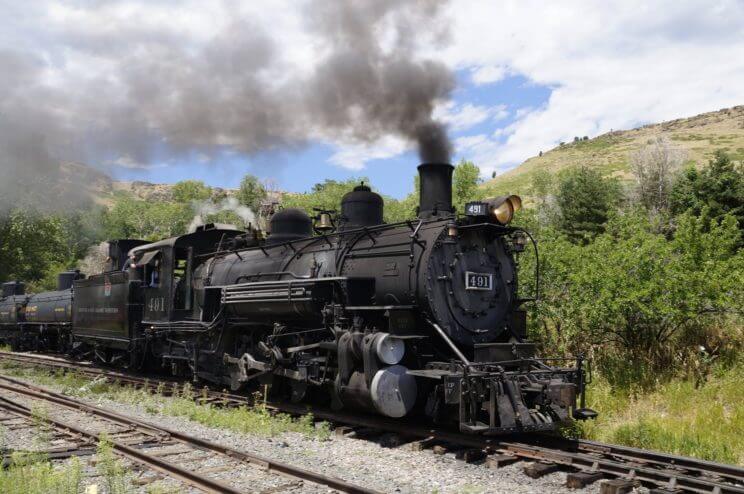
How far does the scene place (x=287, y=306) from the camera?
9.57 m

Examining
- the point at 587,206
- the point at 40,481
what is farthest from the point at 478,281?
the point at 587,206

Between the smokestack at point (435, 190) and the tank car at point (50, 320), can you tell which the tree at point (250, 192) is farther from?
the smokestack at point (435, 190)

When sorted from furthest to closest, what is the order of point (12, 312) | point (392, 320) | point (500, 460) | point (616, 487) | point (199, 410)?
point (12, 312), point (199, 410), point (392, 320), point (500, 460), point (616, 487)

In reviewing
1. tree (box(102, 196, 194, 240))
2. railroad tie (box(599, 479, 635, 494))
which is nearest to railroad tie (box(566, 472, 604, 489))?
railroad tie (box(599, 479, 635, 494))

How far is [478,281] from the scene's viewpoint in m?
8.75

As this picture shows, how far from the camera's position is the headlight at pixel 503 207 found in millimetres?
8758

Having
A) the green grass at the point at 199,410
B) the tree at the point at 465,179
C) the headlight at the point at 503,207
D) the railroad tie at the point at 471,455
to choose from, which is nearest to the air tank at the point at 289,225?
the green grass at the point at 199,410

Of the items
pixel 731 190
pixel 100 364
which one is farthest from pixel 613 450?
pixel 731 190

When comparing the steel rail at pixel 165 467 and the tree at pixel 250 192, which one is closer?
the steel rail at pixel 165 467

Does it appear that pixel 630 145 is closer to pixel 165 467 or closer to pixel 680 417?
pixel 680 417

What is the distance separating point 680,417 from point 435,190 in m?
5.04

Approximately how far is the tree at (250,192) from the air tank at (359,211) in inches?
2136

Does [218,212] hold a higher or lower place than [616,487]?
higher

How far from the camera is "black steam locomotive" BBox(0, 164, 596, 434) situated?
298 inches
